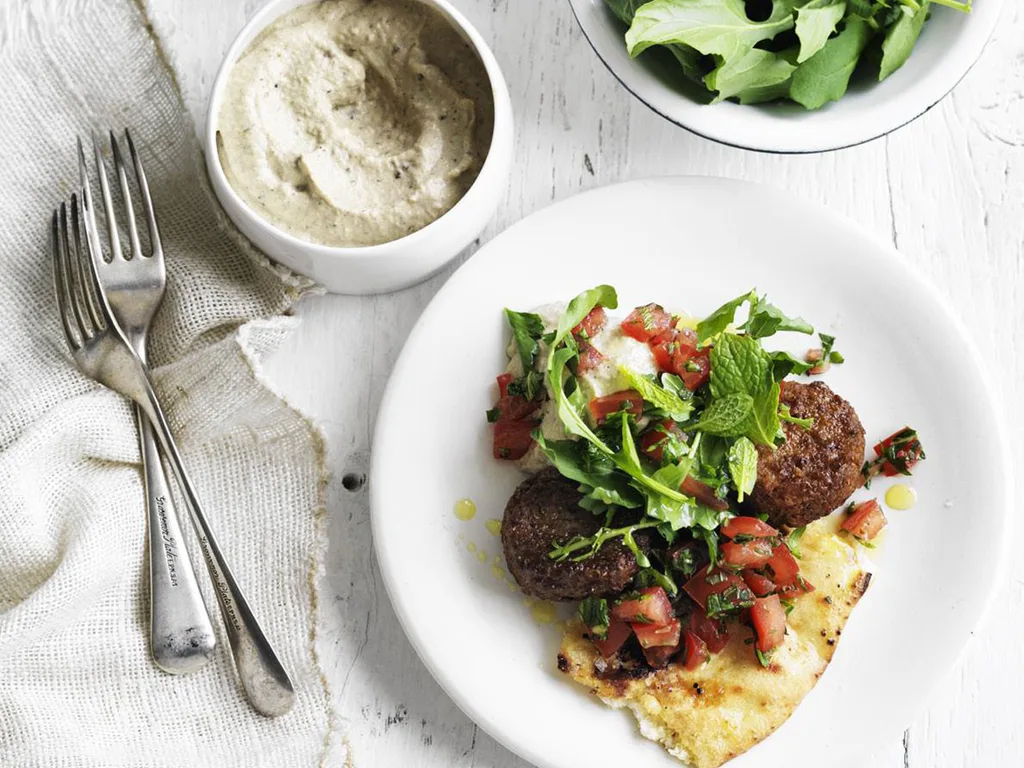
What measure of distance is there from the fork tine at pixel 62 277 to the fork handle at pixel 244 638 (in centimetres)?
42

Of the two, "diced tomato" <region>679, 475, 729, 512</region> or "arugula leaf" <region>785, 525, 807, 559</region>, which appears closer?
"diced tomato" <region>679, 475, 729, 512</region>

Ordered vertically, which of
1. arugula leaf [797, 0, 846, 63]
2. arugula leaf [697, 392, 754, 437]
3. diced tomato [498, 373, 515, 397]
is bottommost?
diced tomato [498, 373, 515, 397]

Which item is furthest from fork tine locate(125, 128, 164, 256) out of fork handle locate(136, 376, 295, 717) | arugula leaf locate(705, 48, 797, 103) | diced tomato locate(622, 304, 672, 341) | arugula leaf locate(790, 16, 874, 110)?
arugula leaf locate(790, 16, 874, 110)

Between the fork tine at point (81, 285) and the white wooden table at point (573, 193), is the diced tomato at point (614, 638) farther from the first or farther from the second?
the fork tine at point (81, 285)

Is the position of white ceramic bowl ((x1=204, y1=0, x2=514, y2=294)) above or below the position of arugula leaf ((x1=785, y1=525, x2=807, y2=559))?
above

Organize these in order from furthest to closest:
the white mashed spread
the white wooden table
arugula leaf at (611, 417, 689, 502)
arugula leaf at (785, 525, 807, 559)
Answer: the white wooden table
arugula leaf at (785, 525, 807, 559)
the white mashed spread
arugula leaf at (611, 417, 689, 502)

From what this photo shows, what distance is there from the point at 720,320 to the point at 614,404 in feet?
1.23

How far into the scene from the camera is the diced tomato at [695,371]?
279cm

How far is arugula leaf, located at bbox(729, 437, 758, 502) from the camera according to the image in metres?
2.71

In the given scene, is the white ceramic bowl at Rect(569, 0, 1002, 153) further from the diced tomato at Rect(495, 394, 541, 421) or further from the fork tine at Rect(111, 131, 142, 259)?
the fork tine at Rect(111, 131, 142, 259)

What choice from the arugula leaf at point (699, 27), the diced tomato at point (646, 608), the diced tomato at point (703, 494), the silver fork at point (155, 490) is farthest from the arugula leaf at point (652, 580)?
the arugula leaf at point (699, 27)

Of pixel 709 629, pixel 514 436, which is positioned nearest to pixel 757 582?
pixel 709 629

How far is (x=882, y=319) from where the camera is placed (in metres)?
3.10

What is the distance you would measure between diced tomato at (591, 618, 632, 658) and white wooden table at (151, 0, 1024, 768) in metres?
0.53
